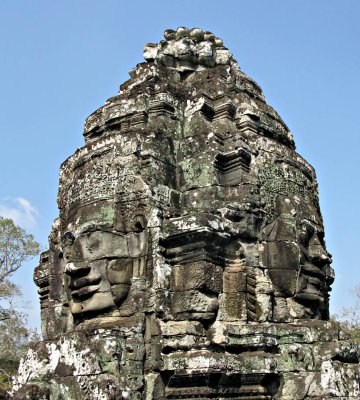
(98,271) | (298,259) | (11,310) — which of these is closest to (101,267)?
(98,271)

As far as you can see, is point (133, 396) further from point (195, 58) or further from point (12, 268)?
point (12, 268)

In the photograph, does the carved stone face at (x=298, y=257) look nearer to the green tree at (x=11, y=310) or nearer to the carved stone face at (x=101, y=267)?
the carved stone face at (x=101, y=267)

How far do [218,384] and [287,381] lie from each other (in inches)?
40.5

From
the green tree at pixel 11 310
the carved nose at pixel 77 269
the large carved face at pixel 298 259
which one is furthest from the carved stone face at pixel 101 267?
the green tree at pixel 11 310

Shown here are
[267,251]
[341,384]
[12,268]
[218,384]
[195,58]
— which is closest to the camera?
[218,384]

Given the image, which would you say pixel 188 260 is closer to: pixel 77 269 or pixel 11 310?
pixel 77 269

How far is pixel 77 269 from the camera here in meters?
6.76

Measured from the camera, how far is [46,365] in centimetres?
662

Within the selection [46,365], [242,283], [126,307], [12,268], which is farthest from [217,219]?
[12,268]

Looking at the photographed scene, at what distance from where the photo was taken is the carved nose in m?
6.75

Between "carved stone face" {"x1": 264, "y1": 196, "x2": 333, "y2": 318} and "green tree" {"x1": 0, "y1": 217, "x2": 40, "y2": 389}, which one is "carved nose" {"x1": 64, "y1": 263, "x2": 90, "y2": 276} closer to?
"carved stone face" {"x1": 264, "y1": 196, "x2": 333, "y2": 318}

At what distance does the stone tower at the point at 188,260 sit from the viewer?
237 inches

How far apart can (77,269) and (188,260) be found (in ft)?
4.42

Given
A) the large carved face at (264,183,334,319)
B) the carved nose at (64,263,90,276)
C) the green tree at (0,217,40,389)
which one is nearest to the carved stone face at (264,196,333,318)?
the large carved face at (264,183,334,319)
